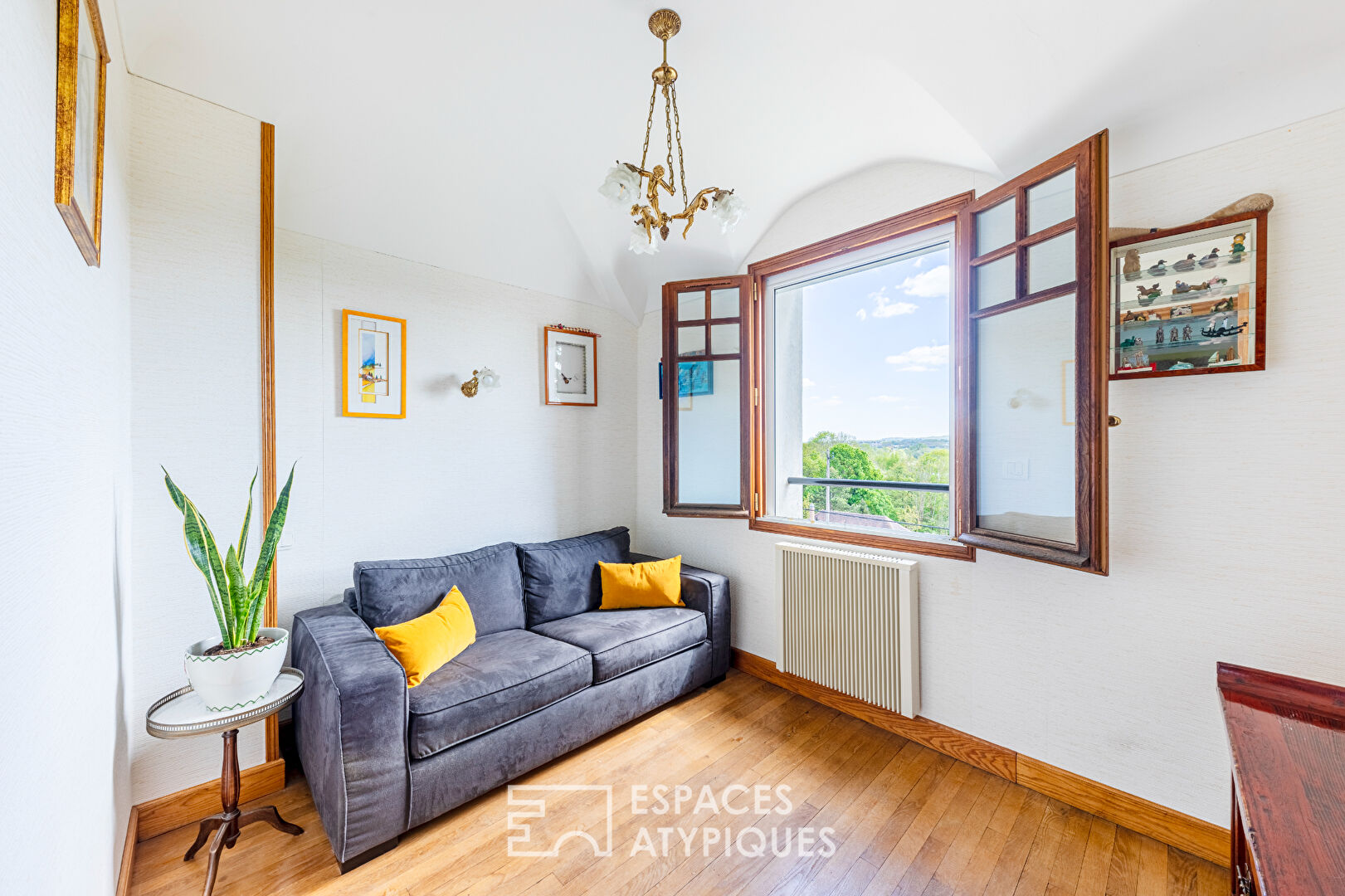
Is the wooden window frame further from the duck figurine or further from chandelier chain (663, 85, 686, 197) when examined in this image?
chandelier chain (663, 85, 686, 197)

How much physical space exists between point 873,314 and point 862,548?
1248 mm

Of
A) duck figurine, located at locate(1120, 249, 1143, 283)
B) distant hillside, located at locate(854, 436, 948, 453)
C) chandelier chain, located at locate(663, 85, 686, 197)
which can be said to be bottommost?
distant hillside, located at locate(854, 436, 948, 453)

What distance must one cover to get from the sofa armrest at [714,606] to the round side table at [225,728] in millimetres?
1881

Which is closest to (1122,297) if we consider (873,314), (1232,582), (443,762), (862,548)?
(1232,582)

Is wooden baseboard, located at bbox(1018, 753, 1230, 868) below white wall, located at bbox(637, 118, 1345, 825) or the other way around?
below

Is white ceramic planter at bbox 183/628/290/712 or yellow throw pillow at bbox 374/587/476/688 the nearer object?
white ceramic planter at bbox 183/628/290/712

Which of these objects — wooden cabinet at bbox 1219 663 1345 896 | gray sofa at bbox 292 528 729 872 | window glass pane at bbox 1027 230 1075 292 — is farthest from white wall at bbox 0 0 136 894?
window glass pane at bbox 1027 230 1075 292

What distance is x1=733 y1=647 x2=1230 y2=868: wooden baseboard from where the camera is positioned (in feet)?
5.95

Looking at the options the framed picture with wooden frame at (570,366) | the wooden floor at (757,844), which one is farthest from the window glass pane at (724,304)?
the wooden floor at (757,844)

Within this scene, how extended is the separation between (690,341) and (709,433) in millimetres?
599

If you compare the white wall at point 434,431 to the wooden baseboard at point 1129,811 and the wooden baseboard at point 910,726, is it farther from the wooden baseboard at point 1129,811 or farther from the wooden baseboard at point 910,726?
the wooden baseboard at point 1129,811

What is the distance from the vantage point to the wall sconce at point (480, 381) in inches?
117

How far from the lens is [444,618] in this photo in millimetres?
2412

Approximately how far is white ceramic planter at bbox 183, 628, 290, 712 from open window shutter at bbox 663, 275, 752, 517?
88.3 inches
